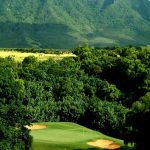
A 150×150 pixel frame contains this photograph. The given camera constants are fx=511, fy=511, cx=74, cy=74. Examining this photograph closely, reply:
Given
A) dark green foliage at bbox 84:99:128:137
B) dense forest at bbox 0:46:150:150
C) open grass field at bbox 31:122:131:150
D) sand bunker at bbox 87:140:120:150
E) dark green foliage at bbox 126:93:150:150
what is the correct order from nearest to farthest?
dark green foliage at bbox 126:93:150:150 → dense forest at bbox 0:46:150:150 → open grass field at bbox 31:122:131:150 → sand bunker at bbox 87:140:120:150 → dark green foliage at bbox 84:99:128:137

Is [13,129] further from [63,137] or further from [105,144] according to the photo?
[105,144]

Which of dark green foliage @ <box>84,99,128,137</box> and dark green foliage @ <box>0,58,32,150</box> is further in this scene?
dark green foliage @ <box>84,99,128,137</box>

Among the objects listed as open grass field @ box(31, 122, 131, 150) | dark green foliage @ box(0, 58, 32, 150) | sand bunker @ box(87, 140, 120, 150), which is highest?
dark green foliage @ box(0, 58, 32, 150)

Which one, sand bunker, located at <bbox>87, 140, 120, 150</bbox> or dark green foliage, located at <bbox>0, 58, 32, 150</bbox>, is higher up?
dark green foliage, located at <bbox>0, 58, 32, 150</bbox>

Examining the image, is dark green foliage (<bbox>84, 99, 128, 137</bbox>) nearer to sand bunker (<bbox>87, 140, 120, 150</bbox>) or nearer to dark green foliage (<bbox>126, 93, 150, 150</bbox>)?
sand bunker (<bbox>87, 140, 120, 150</bbox>)

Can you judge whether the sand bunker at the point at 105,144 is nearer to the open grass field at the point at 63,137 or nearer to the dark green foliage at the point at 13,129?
the open grass field at the point at 63,137

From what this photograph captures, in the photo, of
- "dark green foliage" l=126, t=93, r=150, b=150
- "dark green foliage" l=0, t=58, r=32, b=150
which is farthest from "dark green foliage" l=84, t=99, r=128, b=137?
"dark green foliage" l=0, t=58, r=32, b=150

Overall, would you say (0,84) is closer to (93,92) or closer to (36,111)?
(36,111)
